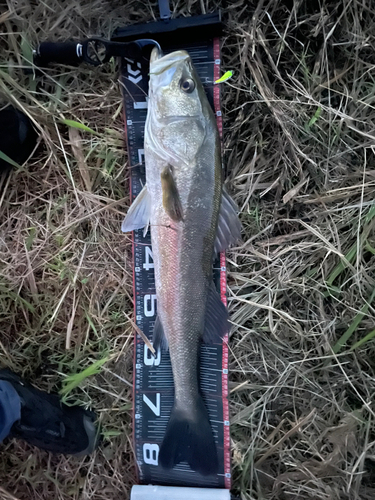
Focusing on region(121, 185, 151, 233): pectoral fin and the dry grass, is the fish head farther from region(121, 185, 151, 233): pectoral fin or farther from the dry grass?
the dry grass

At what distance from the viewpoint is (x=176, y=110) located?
1.84 m

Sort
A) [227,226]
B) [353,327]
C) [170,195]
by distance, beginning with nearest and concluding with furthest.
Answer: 1. [170,195]
2. [227,226]
3. [353,327]

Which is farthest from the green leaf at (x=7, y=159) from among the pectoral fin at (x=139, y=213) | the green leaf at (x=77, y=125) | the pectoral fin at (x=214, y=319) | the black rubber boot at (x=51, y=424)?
the pectoral fin at (x=214, y=319)

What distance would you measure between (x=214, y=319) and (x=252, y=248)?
513 mm

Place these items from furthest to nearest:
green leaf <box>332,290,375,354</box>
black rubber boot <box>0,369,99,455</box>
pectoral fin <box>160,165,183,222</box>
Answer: green leaf <box>332,290,375,354</box> → black rubber boot <box>0,369,99,455</box> → pectoral fin <box>160,165,183,222</box>

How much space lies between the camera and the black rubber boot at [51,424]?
1970 mm

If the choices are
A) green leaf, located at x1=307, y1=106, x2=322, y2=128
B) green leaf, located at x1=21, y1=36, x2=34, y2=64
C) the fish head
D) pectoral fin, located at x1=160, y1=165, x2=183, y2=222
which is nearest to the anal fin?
pectoral fin, located at x1=160, y1=165, x2=183, y2=222

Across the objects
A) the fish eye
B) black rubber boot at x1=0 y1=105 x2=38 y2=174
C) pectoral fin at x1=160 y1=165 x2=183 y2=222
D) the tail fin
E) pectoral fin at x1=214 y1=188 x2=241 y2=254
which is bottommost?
the tail fin

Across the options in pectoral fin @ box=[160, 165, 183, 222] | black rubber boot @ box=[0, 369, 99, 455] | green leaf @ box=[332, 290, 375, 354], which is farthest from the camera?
green leaf @ box=[332, 290, 375, 354]

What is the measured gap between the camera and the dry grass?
2113 millimetres

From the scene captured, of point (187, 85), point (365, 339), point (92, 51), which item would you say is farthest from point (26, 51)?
point (365, 339)

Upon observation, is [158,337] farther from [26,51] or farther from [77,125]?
[26,51]

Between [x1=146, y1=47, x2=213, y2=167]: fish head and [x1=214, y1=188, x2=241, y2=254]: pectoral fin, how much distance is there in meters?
0.33

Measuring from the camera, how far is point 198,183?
1841 millimetres
